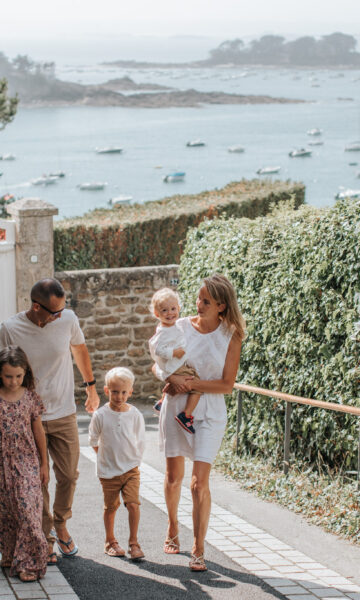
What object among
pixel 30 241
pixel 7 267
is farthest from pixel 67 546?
pixel 30 241

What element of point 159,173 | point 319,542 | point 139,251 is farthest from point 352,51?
point 319,542

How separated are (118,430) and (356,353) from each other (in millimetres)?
2315

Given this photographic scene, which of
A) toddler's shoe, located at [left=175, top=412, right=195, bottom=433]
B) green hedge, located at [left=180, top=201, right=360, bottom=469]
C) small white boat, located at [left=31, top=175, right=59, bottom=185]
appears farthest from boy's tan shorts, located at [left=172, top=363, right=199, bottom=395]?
small white boat, located at [left=31, top=175, right=59, bottom=185]

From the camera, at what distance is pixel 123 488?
575 cm

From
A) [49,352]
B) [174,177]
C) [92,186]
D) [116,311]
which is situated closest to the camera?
[49,352]

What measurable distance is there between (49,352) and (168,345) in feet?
2.33

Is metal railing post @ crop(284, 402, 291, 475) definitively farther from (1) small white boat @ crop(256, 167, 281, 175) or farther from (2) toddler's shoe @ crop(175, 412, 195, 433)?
(1) small white boat @ crop(256, 167, 281, 175)

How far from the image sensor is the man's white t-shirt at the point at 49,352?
212 inches

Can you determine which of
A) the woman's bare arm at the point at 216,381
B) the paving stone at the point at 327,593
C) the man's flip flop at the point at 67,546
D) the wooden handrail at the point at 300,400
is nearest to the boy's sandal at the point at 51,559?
the man's flip flop at the point at 67,546

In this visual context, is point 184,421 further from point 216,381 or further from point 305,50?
point 305,50

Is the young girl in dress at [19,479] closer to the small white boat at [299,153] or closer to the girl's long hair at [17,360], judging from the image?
the girl's long hair at [17,360]

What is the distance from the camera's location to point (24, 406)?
17.1ft

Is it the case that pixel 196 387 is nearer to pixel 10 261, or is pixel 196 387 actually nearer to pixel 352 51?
pixel 10 261

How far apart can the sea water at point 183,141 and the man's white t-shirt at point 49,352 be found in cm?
4844
